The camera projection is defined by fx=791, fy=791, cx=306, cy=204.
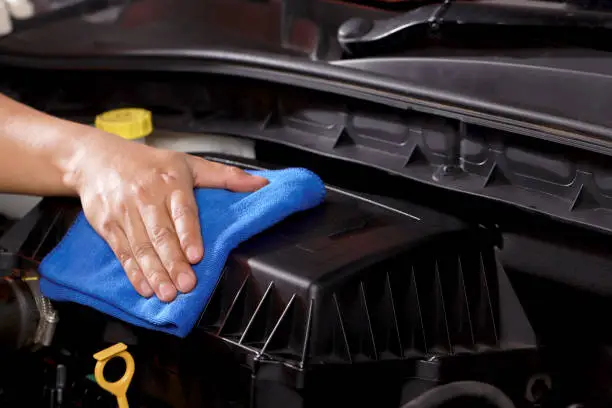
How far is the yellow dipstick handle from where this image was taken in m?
0.83

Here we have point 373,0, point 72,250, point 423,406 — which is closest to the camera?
point 423,406

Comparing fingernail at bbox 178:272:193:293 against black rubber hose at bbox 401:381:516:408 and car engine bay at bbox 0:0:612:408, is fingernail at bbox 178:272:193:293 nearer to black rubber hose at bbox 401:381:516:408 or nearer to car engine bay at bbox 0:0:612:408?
car engine bay at bbox 0:0:612:408

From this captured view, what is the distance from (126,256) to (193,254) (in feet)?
A: 0.29

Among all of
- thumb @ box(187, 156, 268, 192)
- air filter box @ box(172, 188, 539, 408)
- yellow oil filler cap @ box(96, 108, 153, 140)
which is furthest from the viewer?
yellow oil filler cap @ box(96, 108, 153, 140)

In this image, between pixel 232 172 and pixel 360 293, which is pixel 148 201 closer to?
pixel 232 172

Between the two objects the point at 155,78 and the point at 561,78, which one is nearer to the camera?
the point at 561,78

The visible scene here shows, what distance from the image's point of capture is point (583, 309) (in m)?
0.86

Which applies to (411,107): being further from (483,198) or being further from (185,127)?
(185,127)

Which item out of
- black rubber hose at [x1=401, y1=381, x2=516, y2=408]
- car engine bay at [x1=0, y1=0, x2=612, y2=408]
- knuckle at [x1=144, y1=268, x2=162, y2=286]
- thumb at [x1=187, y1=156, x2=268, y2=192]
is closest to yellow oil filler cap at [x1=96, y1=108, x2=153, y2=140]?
car engine bay at [x1=0, y1=0, x2=612, y2=408]

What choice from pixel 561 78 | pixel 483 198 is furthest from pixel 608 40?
pixel 483 198

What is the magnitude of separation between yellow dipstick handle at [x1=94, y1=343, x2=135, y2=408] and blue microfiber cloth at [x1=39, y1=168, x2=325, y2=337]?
4 cm

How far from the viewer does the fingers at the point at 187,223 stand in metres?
0.81

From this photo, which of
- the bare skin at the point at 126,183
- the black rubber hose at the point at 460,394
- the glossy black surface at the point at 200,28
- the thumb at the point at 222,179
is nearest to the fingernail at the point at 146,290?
the bare skin at the point at 126,183

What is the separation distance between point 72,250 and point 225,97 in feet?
1.09
